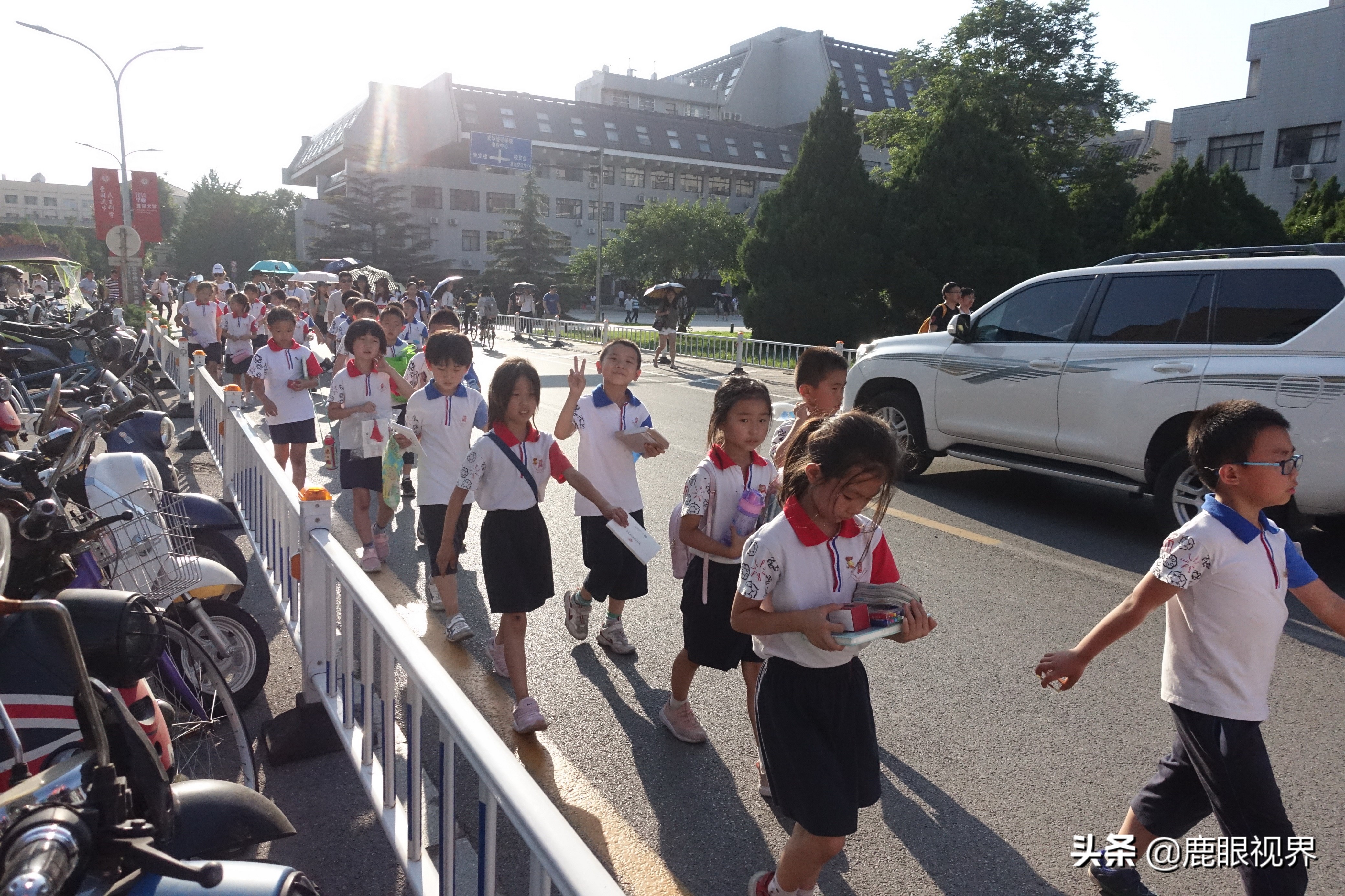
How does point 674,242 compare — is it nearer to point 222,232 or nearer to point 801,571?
point 222,232

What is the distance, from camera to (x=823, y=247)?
2233 centimetres

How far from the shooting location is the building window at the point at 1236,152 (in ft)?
129

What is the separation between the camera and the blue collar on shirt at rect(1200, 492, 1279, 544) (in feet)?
8.59

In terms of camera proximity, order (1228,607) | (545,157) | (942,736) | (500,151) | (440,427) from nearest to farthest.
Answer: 1. (1228,607)
2. (942,736)
3. (440,427)
4. (500,151)
5. (545,157)

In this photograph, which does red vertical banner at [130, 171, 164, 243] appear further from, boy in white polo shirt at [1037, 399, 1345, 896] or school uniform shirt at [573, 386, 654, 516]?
boy in white polo shirt at [1037, 399, 1345, 896]

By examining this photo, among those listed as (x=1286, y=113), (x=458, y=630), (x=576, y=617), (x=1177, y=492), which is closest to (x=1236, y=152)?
(x=1286, y=113)

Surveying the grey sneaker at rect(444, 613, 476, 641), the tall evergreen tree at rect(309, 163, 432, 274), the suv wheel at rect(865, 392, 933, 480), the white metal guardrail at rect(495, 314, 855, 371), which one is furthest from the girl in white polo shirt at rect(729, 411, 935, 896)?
the tall evergreen tree at rect(309, 163, 432, 274)

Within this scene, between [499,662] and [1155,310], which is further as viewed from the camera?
[1155,310]

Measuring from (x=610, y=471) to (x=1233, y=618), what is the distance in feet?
9.50

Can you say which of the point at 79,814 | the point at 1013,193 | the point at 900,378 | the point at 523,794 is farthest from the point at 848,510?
the point at 1013,193

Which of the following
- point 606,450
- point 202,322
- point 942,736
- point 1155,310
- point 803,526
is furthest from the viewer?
point 202,322

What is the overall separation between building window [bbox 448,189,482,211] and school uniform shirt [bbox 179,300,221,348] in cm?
5471

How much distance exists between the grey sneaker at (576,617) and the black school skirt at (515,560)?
2.48 feet

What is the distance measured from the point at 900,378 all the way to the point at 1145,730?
535cm
